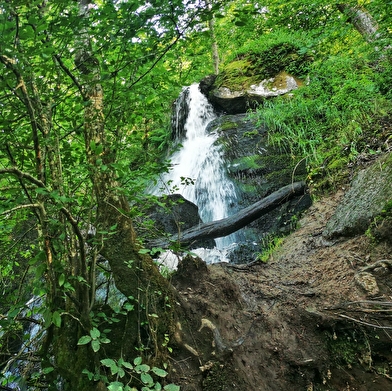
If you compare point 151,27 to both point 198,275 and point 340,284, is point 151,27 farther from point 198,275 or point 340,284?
point 340,284

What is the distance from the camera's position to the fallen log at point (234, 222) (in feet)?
15.1

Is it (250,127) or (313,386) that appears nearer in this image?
(313,386)

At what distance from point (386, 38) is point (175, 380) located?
17.5ft

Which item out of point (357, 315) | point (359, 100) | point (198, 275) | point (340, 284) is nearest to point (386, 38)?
point (359, 100)

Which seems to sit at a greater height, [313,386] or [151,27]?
[151,27]

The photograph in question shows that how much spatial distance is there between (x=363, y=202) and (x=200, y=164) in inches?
182

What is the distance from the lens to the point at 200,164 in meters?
7.43

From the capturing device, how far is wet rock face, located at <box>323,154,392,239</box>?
2.96 metres

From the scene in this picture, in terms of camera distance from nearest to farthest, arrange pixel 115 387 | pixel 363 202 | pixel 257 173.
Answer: pixel 115 387
pixel 363 202
pixel 257 173

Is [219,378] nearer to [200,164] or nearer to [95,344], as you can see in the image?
[95,344]

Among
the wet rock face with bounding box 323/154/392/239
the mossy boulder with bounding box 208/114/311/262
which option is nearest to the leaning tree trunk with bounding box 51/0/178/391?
the wet rock face with bounding box 323/154/392/239

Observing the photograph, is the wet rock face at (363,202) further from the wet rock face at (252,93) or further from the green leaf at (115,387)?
the wet rock face at (252,93)

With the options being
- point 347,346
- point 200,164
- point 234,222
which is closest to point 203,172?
point 200,164

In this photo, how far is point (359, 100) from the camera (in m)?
5.27
